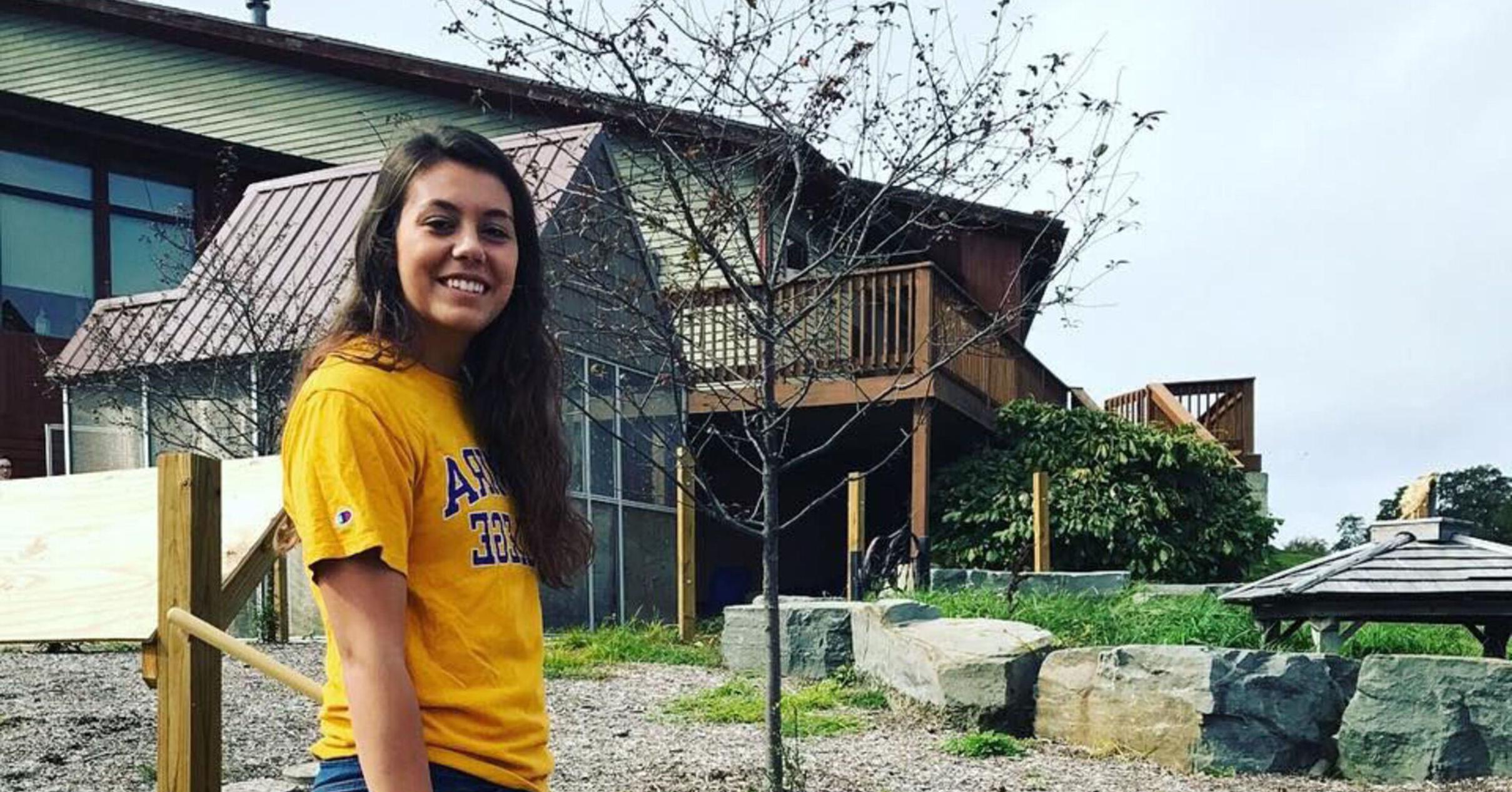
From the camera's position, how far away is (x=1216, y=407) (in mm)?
20625

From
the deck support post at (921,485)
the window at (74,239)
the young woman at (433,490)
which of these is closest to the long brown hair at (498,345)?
the young woman at (433,490)

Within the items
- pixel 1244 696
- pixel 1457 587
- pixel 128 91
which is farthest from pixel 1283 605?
pixel 128 91

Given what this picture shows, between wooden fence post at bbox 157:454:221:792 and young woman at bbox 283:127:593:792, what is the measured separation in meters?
0.93

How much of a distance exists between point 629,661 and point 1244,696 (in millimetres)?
4336

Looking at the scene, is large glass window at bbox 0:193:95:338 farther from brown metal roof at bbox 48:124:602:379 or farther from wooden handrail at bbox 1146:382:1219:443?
wooden handrail at bbox 1146:382:1219:443

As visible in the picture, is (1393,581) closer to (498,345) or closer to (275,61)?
(498,345)

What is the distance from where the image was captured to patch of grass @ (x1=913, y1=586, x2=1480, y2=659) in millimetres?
8219

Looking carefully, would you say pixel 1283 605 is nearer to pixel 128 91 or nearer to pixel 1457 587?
pixel 1457 587

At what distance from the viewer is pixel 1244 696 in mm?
6289

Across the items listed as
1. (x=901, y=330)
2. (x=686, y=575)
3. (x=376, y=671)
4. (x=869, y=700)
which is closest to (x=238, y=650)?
(x=376, y=671)

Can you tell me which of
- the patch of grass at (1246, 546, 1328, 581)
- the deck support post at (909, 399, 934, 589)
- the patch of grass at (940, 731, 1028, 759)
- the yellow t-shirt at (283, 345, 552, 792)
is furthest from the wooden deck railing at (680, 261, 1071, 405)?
the yellow t-shirt at (283, 345, 552, 792)

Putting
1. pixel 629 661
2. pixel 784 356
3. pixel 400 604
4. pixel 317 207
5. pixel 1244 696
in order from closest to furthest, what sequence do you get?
pixel 400 604
pixel 1244 696
pixel 784 356
pixel 629 661
pixel 317 207

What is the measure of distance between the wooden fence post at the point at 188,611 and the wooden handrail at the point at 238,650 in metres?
0.03

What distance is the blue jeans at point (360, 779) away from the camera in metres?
1.83
